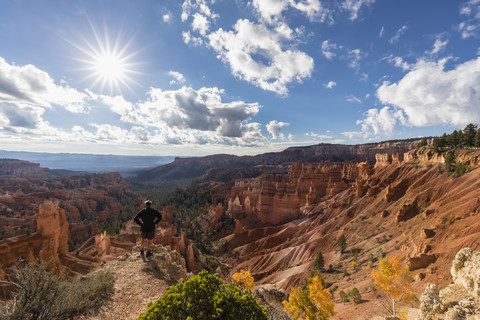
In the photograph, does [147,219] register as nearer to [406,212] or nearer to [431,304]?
[431,304]

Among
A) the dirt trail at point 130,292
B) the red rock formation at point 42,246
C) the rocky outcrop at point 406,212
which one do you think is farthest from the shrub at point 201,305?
the rocky outcrop at point 406,212

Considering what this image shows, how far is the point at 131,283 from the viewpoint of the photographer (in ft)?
35.2

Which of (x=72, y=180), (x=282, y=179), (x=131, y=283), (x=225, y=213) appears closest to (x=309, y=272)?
(x=131, y=283)

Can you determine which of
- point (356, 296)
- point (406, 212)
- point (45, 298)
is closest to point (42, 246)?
point (45, 298)

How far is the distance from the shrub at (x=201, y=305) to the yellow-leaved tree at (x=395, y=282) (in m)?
20.8

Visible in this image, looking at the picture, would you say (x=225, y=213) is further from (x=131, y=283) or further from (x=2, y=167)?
(x=2, y=167)

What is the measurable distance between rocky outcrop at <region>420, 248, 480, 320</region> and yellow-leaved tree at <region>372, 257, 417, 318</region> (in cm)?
595

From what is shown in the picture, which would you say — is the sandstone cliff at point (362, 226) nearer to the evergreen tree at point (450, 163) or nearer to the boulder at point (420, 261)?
the boulder at point (420, 261)

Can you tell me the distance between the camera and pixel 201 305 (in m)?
5.70

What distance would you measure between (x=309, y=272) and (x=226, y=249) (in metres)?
29.5

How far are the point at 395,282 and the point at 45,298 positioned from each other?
2820cm

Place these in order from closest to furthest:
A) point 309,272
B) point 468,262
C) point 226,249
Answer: point 468,262 → point 309,272 → point 226,249

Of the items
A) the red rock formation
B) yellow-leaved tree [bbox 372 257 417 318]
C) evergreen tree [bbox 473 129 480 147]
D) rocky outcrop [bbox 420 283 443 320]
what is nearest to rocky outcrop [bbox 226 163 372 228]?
evergreen tree [bbox 473 129 480 147]

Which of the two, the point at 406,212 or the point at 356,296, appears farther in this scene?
the point at 406,212
